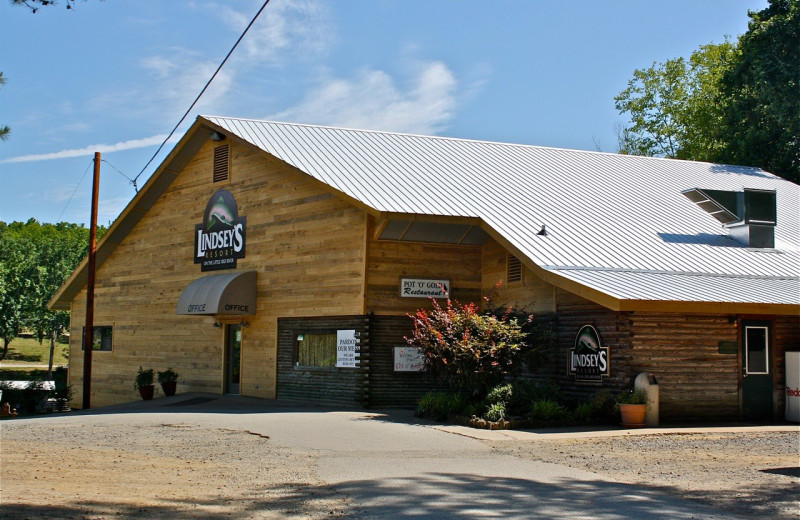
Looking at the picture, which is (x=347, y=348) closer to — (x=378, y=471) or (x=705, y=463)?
(x=378, y=471)

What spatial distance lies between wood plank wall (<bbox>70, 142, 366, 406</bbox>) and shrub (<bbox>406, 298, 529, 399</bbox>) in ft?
11.4

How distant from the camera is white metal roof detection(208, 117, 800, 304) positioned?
19359 millimetres

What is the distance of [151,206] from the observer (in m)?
29.7

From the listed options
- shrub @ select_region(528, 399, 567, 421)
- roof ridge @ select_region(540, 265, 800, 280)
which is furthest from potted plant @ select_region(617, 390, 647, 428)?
roof ridge @ select_region(540, 265, 800, 280)

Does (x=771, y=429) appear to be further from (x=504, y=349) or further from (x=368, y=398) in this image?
(x=368, y=398)

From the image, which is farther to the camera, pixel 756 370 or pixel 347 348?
pixel 347 348

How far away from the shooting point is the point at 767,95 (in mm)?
35281

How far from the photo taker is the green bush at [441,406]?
1791cm

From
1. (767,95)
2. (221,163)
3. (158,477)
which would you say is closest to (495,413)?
(158,477)

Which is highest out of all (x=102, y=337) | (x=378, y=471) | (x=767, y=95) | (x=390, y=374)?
(x=767, y=95)

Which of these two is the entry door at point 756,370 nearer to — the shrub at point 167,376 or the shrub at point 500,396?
the shrub at point 500,396

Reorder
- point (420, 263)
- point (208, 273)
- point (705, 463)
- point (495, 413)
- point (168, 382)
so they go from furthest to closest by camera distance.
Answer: point (208, 273), point (168, 382), point (420, 263), point (495, 413), point (705, 463)

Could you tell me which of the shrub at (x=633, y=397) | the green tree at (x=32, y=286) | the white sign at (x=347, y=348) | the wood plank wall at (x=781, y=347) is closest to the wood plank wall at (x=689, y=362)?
the shrub at (x=633, y=397)

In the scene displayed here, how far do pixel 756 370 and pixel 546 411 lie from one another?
512 cm
